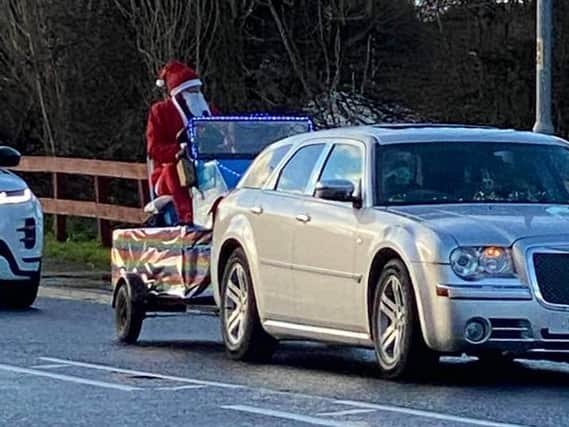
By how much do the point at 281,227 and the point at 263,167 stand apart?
3.36ft

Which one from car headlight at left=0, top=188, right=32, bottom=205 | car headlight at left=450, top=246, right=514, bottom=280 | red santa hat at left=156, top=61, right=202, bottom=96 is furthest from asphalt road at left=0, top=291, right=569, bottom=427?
red santa hat at left=156, top=61, right=202, bottom=96

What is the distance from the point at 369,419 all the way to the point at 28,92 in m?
18.9

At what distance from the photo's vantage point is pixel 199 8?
24344 mm

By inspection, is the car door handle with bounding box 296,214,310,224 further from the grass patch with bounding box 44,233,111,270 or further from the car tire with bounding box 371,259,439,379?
the grass patch with bounding box 44,233,111,270

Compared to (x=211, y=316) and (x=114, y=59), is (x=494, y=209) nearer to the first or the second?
(x=211, y=316)

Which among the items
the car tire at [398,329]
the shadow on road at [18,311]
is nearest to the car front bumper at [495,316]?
the car tire at [398,329]

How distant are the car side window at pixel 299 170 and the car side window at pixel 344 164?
180mm

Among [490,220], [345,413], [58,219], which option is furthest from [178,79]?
[58,219]

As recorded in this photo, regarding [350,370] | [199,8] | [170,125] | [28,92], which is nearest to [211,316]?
[170,125]

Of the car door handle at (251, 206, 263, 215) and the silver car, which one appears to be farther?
the car door handle at (251, 206, 263, 215)

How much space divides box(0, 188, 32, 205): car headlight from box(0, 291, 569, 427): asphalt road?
101 inches

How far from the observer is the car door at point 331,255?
11.5 m

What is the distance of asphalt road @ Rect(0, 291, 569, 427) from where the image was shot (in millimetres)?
9758

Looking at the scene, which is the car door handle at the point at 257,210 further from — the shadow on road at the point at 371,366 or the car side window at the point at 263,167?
the shadow on road at the point at 371,366
